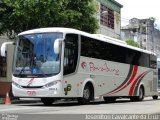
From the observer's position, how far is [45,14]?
1150 inches

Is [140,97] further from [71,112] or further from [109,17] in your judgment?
[109,17]

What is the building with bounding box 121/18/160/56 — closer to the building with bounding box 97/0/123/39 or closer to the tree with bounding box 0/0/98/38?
the building with bounding box 97/0/123/39

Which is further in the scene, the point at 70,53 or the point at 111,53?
the point at 111,53

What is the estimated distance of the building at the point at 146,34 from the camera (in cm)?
9812

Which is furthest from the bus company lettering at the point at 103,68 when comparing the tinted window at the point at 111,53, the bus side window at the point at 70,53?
the bus side window at the point at 70,53

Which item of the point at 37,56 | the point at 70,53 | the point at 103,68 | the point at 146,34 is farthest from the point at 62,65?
the point at 146,34

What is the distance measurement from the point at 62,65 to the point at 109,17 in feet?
138

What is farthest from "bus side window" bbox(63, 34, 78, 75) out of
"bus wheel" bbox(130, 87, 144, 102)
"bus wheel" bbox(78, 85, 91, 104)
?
"bus wheel" bbox(130, 87, 144, 102)

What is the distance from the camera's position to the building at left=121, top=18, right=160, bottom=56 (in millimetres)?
98125

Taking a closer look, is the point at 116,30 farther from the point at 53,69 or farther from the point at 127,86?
the point at 53,69

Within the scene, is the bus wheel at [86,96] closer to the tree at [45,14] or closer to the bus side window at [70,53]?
the bus side window at [70,53]

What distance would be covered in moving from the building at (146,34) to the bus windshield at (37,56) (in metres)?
71.9

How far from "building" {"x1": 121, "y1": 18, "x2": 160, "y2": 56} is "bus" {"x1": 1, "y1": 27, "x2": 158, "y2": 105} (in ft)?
225

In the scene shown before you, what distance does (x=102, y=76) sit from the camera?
25.5 metres
